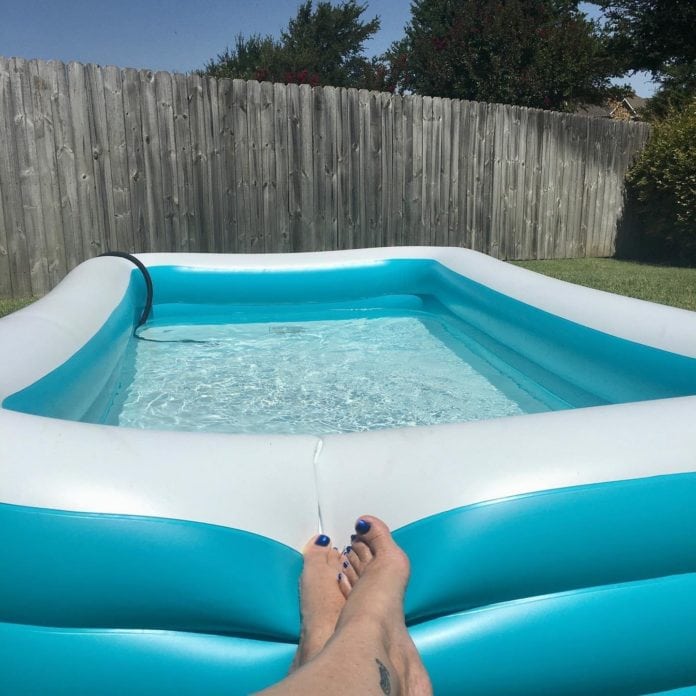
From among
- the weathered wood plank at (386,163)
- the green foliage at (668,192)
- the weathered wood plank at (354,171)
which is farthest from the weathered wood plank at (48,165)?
the green foliage at (668,192)

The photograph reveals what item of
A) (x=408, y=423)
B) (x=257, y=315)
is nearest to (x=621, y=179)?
(x=257, y=315)

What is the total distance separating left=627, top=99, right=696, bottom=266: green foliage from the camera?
273 inches

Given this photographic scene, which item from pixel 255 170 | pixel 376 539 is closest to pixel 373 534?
pixel 376 539

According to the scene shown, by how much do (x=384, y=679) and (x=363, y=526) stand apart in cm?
30

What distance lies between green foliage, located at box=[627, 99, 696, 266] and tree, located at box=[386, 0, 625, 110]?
8.52 m

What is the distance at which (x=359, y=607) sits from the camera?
1.07 metres

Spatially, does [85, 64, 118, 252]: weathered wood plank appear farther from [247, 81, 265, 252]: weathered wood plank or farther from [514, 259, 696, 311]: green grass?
[514, 259, 696, 311]: green grass

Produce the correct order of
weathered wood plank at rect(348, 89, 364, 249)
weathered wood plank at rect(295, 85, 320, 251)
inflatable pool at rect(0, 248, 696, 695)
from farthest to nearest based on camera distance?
weathered wood plank at rect(348, 89, 364, 249) → weathered wood plank at rect(295, 85, 320, 251) → inflatable pool at rect(0, 248, 696, 695)

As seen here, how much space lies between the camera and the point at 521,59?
1568 cm

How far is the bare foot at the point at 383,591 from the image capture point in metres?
1.01

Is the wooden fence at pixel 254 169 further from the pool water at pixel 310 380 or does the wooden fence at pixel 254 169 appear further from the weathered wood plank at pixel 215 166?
the pool water at pixel 310 380

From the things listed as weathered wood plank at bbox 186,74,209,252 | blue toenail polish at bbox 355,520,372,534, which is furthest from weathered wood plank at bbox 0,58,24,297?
blue toenail polish at bbox 355,520,372,534

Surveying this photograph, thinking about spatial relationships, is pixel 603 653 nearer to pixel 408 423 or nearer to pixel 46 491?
pixel 46 491

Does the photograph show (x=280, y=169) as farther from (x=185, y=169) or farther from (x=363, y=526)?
(x=363, y=526)
